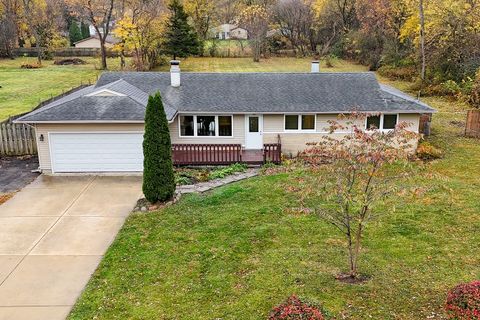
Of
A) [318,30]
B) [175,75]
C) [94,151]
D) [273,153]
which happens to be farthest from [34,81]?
[318,30]

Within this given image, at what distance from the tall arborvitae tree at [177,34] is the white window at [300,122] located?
30.0m

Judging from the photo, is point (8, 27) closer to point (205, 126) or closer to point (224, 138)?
point (205, 126)

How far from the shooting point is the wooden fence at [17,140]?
20.5 meters

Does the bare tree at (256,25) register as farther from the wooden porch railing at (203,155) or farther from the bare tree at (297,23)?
the wooden porch railing at (203,155)

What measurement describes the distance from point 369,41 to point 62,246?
139 feet

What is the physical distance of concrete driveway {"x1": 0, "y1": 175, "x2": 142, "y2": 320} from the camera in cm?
1021

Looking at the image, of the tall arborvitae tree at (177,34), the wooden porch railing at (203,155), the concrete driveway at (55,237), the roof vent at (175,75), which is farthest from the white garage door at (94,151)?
the tall arborvitae tree at (177,34)

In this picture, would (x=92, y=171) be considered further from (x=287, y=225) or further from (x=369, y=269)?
(x=369, y=269)

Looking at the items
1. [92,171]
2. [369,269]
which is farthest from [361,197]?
[92,171]

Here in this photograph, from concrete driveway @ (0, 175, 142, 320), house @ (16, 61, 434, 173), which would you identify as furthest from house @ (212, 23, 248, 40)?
concrete driveway @ (0, 175, 142, 320)

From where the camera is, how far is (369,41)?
48.1 m

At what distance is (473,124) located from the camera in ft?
78.3

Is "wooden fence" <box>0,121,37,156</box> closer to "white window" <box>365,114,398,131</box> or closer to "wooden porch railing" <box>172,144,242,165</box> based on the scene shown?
"wooden porch railing" <box>172,144,242,165</box>

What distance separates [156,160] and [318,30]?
44.5 meters
